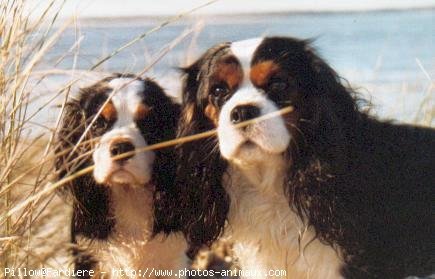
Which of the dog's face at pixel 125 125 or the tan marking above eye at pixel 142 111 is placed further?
the tan marking above eye at pixel 142 111

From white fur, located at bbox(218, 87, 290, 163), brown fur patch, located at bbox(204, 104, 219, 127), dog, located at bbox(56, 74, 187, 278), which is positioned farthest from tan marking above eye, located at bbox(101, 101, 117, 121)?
white fur, located at bbox(218, 87, 290, 163)

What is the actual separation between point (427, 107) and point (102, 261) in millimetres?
1477

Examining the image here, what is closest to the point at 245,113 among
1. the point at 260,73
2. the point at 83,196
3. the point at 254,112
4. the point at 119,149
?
the point at 254,112

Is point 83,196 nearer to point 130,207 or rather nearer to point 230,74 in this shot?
point 130,207

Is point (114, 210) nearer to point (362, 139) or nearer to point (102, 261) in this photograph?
point (102, 261)

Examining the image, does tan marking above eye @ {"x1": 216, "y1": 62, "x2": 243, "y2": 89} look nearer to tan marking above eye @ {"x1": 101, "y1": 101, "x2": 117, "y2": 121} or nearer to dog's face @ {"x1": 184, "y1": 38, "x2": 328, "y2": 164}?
dog's face @ {"x1": 184, "y1": 38, "x2": 328, "y2": 164}

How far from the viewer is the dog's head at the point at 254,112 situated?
6.75ft

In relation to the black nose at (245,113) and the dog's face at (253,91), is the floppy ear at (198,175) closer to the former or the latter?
the dog's face at (253,91)

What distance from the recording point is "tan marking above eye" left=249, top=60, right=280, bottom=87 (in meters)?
2.10

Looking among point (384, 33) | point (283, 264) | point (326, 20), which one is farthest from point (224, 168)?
point (384, 33)

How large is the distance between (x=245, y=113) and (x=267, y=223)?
0.52 m

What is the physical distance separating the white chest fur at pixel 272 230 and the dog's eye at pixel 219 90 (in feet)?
0.96

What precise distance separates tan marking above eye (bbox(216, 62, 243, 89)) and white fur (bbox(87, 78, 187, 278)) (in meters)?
0.35

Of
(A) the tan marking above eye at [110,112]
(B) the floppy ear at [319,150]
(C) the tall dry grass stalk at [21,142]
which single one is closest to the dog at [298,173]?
(B) the floppy ear at [319,150]
